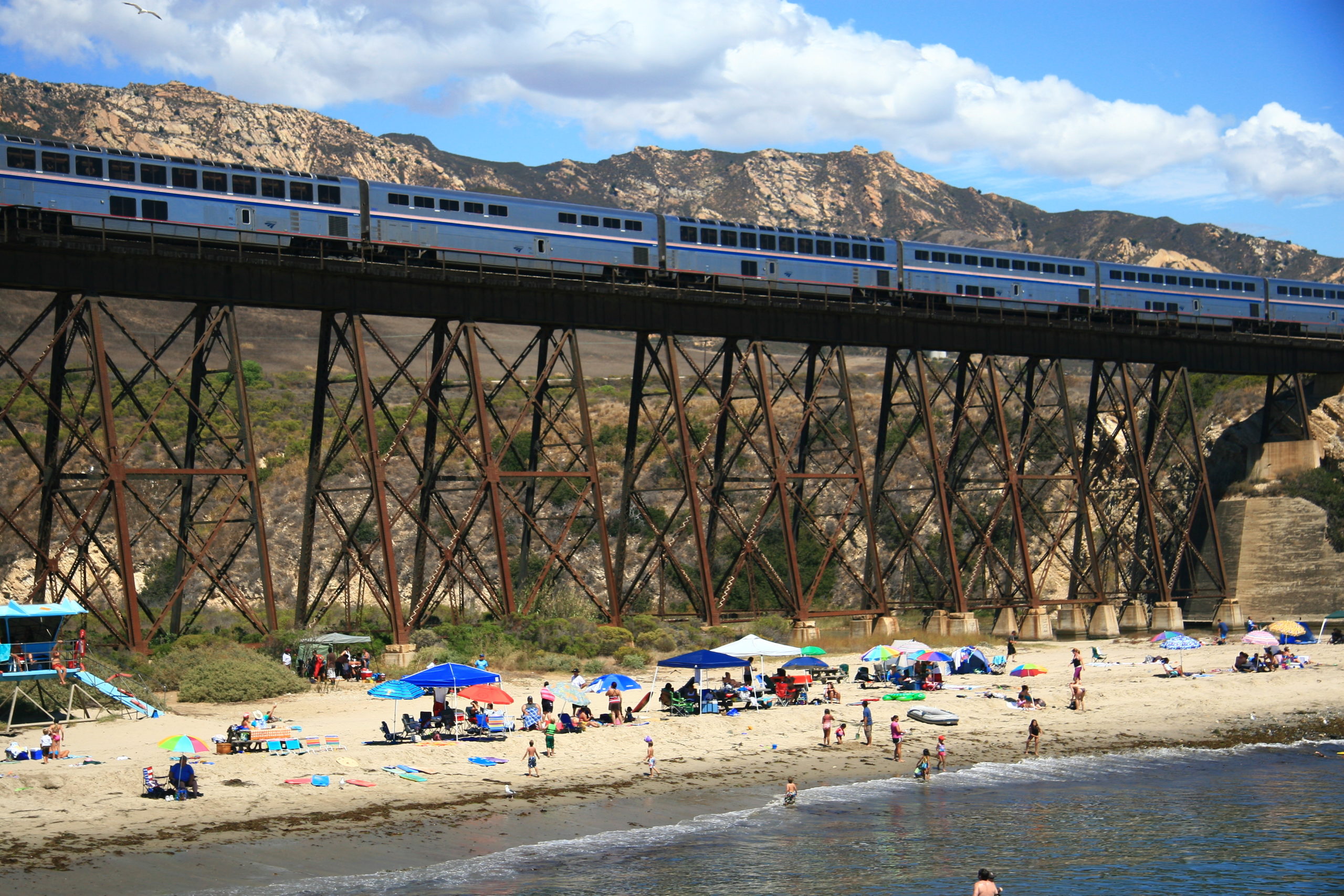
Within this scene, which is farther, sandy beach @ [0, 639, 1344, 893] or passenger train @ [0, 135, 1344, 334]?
passenger train @ [0, 135, 1344, 334]

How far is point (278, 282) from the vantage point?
1292 inches

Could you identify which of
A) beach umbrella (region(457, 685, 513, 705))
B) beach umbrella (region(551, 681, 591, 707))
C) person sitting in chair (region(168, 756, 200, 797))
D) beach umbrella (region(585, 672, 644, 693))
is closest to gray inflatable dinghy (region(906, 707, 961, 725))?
beach umbrella (region(585, 672, 644, 693))

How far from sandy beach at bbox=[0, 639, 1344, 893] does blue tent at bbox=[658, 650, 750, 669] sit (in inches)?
45.6

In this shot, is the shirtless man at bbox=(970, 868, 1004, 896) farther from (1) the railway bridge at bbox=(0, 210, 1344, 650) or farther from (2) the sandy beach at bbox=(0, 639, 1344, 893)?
(1) the railway bridge at bbox=(0, 210, 1344, 650)

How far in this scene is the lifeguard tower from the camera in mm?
23688

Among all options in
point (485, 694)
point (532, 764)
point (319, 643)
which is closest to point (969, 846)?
point (532, 764)

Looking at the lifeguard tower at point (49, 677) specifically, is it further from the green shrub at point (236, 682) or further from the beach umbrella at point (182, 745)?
the beach umbrella at point (182, 745)

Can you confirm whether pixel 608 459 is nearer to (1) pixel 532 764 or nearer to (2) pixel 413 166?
(1) pixel 532 764

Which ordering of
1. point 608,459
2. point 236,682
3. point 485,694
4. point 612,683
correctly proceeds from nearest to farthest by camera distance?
point 485,694 → point 612,683 → point 236,682 → point 608,459

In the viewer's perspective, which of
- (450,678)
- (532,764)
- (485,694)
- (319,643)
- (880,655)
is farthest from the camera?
(880,655)

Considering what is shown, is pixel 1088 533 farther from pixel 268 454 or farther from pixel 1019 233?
pixel 1019 233

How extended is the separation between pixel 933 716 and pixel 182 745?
51.5 feet

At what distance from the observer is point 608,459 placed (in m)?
67.8

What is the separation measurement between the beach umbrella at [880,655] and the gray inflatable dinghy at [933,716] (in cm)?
298
